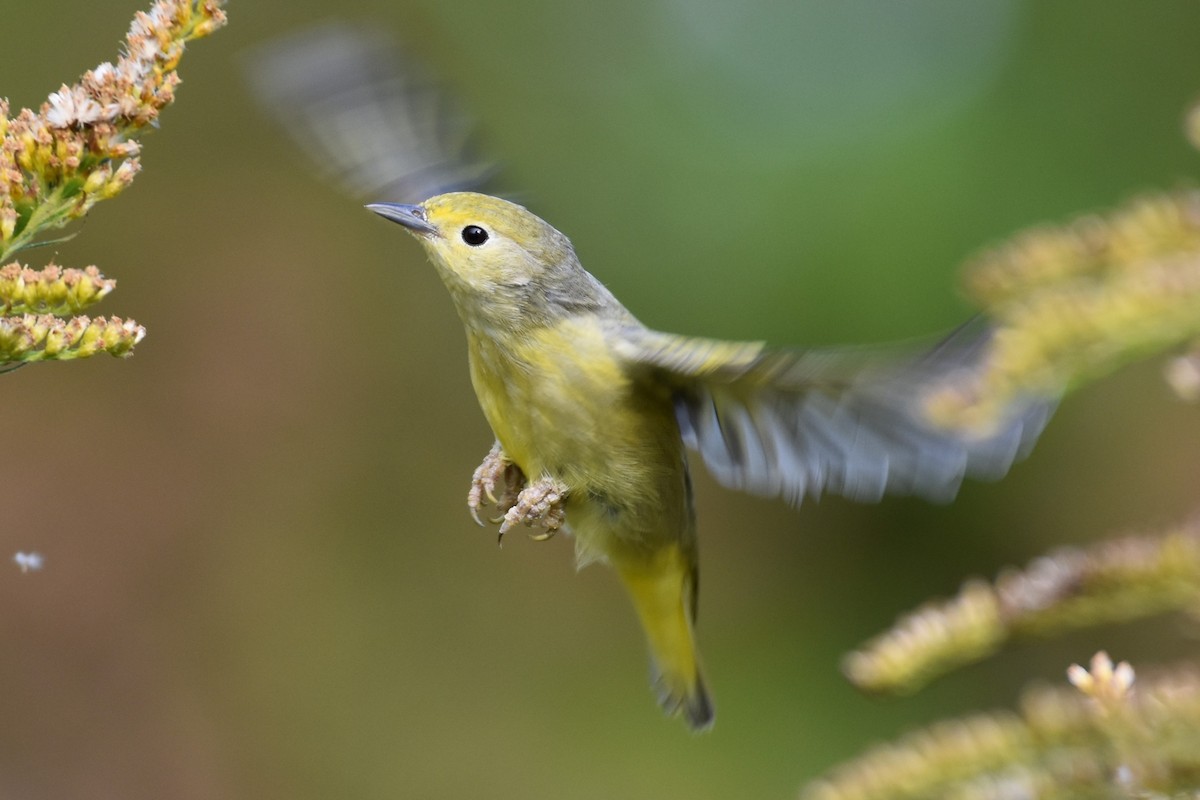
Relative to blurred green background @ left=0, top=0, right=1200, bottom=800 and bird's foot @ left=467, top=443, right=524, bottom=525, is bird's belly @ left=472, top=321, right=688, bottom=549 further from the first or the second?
blurred green background @ left=0, top=0, right=1200, bottom=800

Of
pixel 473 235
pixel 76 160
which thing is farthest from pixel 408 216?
pixel 76 160

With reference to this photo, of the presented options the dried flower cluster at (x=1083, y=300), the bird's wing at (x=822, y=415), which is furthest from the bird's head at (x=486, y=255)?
the dried flower cluster at (x=1083, y=300)

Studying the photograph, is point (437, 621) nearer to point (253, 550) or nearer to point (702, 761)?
point (253, 550)

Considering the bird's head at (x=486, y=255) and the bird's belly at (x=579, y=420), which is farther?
the bird's head at (x=486, y=255)

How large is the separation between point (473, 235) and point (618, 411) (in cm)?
58

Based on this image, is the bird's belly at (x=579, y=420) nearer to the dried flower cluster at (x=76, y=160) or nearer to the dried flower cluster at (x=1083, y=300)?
the dried flower cluster at (x=76, y=160)

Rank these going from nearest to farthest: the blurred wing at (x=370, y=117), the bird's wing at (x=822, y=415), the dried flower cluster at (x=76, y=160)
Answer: the dried flower cluster at (x=76, y=160), the bird's wing at (x=822, y=415), the blurred wing at (x=370, y=117)

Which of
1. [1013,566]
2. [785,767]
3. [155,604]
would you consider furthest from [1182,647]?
[155,604]

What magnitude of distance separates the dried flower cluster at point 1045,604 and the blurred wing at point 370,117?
2500mm

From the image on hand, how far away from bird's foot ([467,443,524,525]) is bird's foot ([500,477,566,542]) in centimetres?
8

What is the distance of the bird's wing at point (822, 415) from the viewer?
7.39ft

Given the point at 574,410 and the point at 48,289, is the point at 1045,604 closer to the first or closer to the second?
the point at 48,289

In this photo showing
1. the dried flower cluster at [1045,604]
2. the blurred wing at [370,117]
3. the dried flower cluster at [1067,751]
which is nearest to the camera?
the dried flower cluster at [1067,751]

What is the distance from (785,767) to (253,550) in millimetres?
2586
